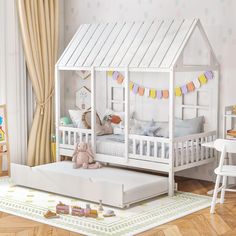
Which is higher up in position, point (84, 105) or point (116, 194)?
point (84, 105)

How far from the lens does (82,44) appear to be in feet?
19.1

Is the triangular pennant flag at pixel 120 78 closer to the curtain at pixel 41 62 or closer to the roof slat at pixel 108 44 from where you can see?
the roof slat at pixel 108 44

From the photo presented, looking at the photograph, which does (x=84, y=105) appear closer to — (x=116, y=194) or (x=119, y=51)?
(x=119, y=51)

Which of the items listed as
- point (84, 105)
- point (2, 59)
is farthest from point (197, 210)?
point (2, 59)

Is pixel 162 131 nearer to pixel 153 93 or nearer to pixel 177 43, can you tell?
pixel 153 93

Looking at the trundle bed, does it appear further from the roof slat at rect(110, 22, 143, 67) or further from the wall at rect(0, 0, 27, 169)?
the wall at rect(0, 0, 27, 169)

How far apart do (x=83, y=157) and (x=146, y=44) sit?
1295mm

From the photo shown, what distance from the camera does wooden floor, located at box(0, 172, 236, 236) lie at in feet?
12.7

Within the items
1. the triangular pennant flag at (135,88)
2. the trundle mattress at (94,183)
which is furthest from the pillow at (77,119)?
the triangular pennant flag at (135,88)

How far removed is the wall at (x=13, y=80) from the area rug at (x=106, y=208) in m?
0.99

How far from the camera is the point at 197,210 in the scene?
4.48 metres

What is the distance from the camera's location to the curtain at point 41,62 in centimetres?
607

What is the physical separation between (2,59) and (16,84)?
33 centimetres

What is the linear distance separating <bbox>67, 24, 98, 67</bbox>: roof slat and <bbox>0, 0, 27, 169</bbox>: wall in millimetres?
735
